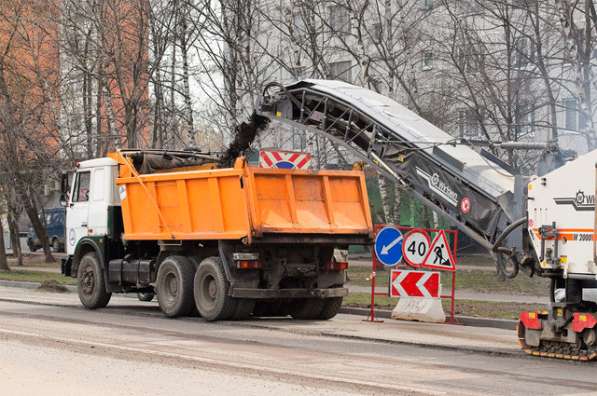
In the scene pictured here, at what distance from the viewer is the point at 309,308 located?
65.6 feet

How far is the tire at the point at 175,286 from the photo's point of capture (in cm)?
1961

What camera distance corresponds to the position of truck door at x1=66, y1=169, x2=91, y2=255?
2264 centimetres

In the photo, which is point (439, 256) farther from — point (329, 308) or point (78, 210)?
point (78, 210)

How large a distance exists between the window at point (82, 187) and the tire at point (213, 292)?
4302 mm

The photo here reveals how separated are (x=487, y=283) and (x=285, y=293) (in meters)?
12.5

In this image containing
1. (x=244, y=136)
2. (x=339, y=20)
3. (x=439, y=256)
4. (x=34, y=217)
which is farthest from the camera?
(x=34, y=217)

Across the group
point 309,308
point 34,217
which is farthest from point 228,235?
point 34,217

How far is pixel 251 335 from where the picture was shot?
1675cm

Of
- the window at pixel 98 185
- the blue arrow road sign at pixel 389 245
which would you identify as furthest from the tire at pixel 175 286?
the blue arrow road sign at pixel 389 245

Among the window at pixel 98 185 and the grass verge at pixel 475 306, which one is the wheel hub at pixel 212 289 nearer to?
the window at pixel 98 185

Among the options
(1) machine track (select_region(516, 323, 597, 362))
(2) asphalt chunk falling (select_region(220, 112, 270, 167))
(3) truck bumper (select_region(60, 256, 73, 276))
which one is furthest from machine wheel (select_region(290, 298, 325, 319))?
(1) machine track (select_region(516, 323, 597, 362))

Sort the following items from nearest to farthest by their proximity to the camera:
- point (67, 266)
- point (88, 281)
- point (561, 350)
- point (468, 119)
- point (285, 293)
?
1. point (561, 350)
2. point (285, 293)
3. point (88, 281)
4. point (67, 266)
5. point (468, 119)

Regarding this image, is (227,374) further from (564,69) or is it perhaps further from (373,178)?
(373,178)

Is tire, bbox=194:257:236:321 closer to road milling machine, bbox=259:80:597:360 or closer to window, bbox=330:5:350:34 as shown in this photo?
road milling machine, bbox=259:80:597:360
